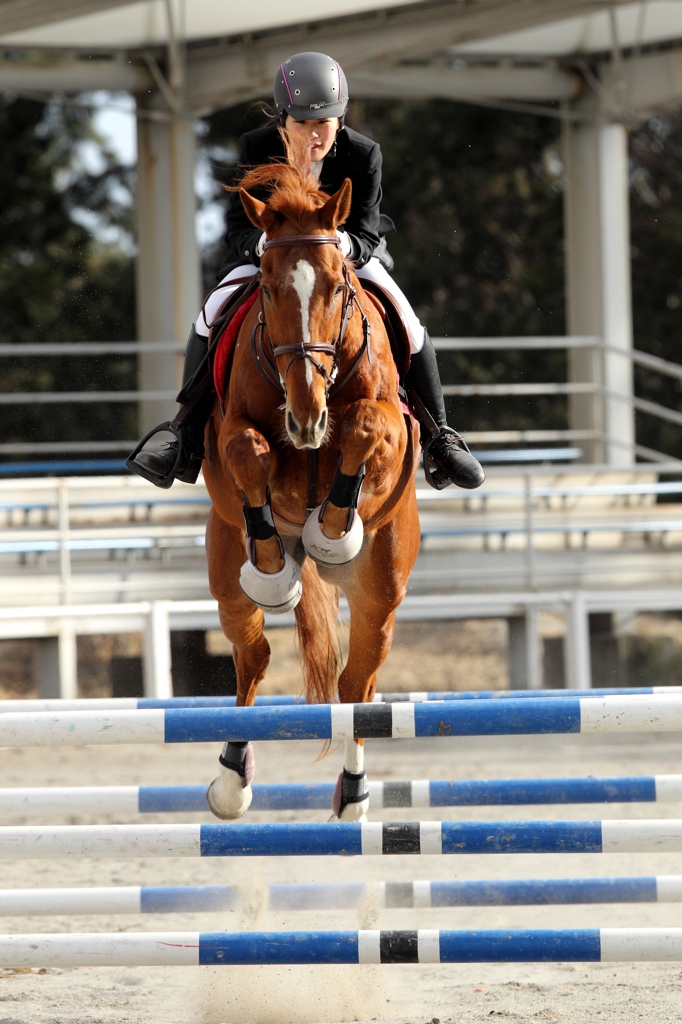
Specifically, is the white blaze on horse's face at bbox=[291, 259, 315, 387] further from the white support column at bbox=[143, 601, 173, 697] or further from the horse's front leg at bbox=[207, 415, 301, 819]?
the white support column at bbox=[143, 601, 173, 697]

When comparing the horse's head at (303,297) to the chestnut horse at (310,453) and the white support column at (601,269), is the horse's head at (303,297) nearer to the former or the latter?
the chestnut horse at (310,453)

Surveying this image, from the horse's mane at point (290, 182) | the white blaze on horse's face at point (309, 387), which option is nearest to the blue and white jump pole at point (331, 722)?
the white blaze on horse's face at point (309, 387)

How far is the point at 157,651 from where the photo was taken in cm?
816

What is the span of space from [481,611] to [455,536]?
1.12 meters

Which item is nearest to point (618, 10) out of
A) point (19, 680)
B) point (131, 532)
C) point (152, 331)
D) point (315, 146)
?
point (152, 331)

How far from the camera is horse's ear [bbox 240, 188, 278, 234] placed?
3.30m

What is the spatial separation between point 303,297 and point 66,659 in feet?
18.7

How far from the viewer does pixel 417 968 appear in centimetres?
443

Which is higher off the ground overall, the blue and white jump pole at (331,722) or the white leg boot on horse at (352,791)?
the blue and white jump pole at (331,722)

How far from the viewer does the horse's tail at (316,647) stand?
4312mm

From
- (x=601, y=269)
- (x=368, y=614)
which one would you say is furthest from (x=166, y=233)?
(x=368, y=614)

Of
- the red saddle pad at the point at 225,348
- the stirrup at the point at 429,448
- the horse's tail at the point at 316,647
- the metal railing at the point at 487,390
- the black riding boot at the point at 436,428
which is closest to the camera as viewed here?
the red saddle pad at the point at 225,348

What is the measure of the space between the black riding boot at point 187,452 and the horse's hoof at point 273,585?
0.56 m

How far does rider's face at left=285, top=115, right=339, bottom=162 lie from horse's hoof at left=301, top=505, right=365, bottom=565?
112cm
